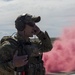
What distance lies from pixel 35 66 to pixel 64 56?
858 inches

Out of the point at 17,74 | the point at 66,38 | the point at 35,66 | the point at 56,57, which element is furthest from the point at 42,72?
the point at 66,38

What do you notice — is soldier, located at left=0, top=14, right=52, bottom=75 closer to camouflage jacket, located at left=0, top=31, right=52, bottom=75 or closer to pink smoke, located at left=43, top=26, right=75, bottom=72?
camouflage jacket, located at left=0, top=31, right=52, bottom=75

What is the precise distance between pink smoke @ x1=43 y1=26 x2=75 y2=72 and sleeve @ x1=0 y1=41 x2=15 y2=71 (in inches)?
691

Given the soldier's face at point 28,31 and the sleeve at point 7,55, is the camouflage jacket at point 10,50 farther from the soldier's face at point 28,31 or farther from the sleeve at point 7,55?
the soldier's face at point 28,31

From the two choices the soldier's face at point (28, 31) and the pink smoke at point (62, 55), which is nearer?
the soldier's face at point (28, 31)

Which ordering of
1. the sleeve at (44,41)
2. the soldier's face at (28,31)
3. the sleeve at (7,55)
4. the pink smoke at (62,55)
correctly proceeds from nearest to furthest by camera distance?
the sleeve at (7,55), the soldier's face at (28,31), the sleeve at (44,41), the pink smoke at (62,55)

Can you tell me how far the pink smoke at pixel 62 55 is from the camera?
23.9 m

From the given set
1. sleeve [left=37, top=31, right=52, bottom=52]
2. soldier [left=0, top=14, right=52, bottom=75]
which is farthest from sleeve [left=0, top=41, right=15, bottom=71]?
sleeve [left=37, top=31, right=52, bottom=52]

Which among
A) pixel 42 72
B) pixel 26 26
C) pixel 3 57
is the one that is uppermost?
pixel 26 26

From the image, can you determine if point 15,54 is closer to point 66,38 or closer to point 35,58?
point 35,58

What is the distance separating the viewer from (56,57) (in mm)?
26750

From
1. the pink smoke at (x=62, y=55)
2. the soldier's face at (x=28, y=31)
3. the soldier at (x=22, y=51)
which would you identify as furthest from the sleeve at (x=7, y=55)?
the pink smoke at (x=62, y=55)

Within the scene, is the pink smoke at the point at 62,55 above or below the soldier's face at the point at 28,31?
below

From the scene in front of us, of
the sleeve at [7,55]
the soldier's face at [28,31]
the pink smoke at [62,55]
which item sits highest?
the soldier's face at [28,31]
